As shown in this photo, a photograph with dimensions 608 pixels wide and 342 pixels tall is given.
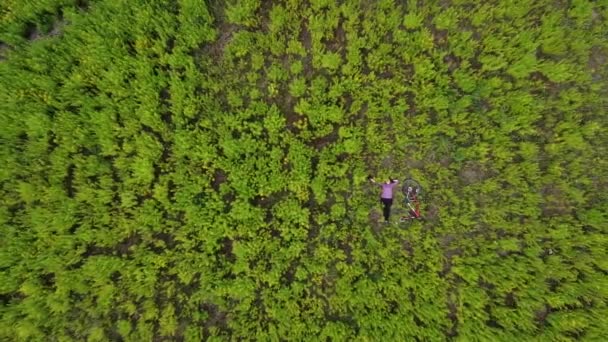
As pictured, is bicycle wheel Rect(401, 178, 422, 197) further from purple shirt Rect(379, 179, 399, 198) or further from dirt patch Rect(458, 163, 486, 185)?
dirt patch Rect(458, 163, 486, 185)

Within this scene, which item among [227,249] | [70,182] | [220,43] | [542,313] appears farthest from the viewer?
[220,43]

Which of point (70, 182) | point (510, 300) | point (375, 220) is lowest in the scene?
point (510, 300)

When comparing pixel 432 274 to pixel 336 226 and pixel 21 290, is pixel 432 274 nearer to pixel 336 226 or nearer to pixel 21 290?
pixel 336 226

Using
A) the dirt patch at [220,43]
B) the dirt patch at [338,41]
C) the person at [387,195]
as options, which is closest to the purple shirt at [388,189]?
the person at [387,195]

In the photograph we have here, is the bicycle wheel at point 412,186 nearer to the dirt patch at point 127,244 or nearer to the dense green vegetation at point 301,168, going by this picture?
the dense green vegetation at point 301,168

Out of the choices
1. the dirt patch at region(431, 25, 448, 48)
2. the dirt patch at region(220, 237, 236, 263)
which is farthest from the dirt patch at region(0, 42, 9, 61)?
the dirt patch at region(431, 25, 448, 48)

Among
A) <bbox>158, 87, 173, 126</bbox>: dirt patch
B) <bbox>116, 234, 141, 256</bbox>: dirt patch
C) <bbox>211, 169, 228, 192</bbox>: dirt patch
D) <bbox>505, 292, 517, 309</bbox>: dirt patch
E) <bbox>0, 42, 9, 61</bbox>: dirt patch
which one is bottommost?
<bbox>505, 292, 517, 309</bbox>: dirt patch

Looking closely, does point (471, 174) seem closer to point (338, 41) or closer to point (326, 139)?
point (326, 139)

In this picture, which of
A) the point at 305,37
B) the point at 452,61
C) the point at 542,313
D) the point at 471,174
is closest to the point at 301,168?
the point at 305,37
